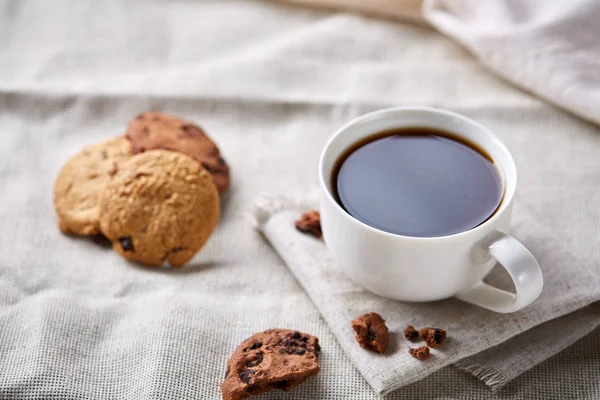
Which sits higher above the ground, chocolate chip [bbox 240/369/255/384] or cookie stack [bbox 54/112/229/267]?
cookie stack [bbox 54/112/229/267]

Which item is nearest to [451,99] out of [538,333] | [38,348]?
[538,333]

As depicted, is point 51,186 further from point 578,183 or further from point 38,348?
point 578,183

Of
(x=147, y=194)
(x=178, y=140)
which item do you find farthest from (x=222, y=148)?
(x=147, y=194)

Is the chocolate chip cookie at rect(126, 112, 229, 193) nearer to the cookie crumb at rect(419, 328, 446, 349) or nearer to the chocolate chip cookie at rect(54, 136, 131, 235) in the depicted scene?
the chocolate chip cookie at rect(54, 136, 131, 235)

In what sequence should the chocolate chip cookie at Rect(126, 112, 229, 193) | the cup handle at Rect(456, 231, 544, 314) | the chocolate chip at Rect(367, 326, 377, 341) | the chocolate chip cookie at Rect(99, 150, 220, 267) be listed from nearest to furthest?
1. the cup handle at Rect(456, 231, 544, 314)
2. the chocolate chip at Rect(367, 326, 377, 341)
3. the chocolate chip cookie at Rect(99, 150, 220, 267)
4. the chocolate chip cookie at Rect(126, 112, 229, 193)

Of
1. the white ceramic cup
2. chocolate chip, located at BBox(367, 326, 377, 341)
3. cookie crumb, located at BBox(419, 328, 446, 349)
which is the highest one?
the white ceramic cup

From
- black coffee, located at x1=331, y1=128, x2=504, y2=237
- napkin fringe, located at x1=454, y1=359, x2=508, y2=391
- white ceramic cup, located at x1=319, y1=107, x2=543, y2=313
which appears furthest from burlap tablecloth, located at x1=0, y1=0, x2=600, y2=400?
black coffee, located at x1=331, y1=128, x2=504, y2=237
